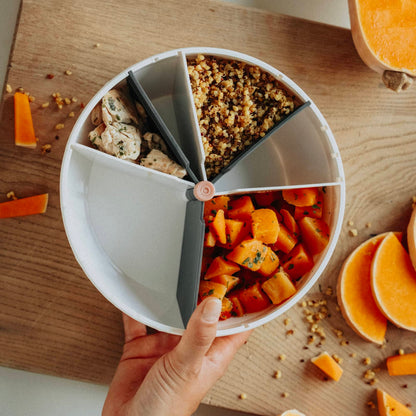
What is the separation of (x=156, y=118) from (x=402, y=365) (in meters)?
1.15

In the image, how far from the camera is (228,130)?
4.45ft

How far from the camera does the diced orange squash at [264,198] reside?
4.71 ft

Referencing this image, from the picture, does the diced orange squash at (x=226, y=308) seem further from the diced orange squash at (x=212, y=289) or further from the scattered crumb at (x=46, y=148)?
the scattered crumb at (x=46, y=148)

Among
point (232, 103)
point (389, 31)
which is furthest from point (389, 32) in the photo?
point (232, 103)

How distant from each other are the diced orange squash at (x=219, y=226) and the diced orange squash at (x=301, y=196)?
0.21m

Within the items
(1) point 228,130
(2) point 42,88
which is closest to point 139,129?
(1) point 228,130

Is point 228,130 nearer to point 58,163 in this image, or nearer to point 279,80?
point 279,80

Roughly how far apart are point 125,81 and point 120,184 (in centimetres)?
30

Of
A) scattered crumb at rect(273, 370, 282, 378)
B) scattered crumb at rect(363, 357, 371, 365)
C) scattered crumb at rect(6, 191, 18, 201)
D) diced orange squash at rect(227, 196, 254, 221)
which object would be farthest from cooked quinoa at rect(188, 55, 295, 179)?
scattered crumb at rect(363, 357, 371, 365)

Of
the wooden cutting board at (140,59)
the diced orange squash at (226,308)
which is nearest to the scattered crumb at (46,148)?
the wooden cutting board at (140,59)

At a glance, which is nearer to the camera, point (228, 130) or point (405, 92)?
point (228, 130)

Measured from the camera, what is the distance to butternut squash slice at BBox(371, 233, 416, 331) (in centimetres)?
150

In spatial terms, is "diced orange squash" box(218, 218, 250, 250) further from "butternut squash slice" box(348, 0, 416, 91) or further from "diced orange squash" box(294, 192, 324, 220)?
"butternut squash slice" box(348, 0, 416, 91)

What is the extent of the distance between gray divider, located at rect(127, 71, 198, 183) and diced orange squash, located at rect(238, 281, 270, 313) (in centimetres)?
37
